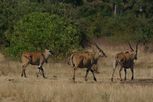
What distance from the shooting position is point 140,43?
61000 millimetres

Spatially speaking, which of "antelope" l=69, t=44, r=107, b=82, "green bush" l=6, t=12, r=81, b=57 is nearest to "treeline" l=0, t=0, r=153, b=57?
"green bush" l=6, t=12, r=81, b=57

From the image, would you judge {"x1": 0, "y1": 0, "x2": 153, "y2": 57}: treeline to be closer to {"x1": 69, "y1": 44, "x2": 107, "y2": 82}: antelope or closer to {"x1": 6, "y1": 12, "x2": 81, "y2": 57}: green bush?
{"x1": 6, "y1": 12, "x2": 81, "y2": 57}: green bush

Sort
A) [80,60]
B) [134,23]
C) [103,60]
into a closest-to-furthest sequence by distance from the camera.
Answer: [80,60] < [103,60] < [134,23]

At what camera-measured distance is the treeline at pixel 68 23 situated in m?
39.9

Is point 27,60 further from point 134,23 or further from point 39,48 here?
point 134,23

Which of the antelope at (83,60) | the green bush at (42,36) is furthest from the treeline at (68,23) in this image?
the antelope at (83,60)

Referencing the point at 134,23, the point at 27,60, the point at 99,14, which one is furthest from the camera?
the point at 99,14

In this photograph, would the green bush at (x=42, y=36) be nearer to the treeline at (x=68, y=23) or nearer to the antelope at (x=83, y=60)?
the treeline at (x=68, y=23)

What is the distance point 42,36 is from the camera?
3950cm

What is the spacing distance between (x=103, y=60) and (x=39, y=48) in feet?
30.0

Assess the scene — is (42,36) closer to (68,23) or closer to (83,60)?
(68,23)

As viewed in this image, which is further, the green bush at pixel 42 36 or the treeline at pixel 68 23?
the treeline at pixel 68 23

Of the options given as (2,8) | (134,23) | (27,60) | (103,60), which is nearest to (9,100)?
(27,60)

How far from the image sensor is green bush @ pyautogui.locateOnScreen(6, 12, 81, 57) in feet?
130
